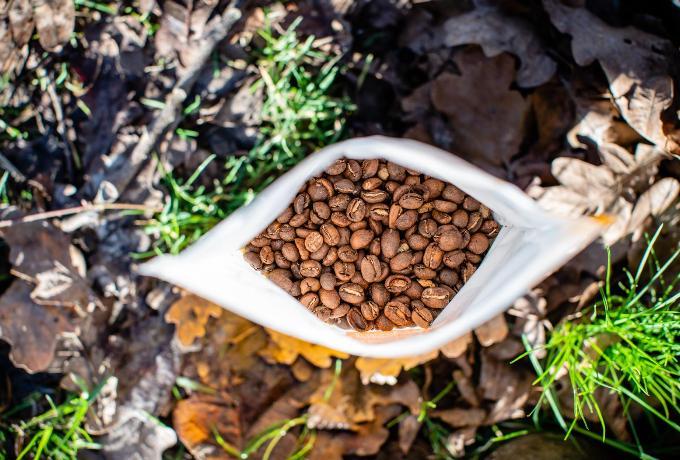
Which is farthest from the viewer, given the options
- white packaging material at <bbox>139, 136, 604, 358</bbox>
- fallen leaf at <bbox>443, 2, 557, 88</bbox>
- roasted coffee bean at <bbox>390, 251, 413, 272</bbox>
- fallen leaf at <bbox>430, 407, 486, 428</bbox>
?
fallen leaf at <bbox>430, 407, 486, 428</bbox>

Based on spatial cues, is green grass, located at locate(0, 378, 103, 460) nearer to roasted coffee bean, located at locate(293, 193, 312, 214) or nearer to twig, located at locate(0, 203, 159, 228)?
twig, located at locate(0, 203, 159, 228)

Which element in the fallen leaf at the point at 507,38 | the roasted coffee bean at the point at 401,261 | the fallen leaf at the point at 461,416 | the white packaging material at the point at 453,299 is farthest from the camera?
the fallen leaf at the point at 461,416

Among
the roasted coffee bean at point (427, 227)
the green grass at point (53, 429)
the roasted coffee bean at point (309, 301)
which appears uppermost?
the roasted coffee bean at point (427, 227)

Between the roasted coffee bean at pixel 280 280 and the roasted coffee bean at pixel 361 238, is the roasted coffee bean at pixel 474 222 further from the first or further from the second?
the roasted coffee bean at pixel 280 280

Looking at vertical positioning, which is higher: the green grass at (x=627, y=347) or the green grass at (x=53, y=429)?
the green grass at (x=627, y=347)

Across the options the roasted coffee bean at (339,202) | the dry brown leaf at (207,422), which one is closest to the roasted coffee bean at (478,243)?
the roasted coffee bean at (339,202)

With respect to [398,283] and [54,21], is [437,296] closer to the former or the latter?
[398,283]

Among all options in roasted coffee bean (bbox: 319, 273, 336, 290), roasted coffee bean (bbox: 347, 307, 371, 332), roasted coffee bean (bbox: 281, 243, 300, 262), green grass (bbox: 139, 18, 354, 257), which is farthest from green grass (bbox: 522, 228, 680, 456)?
green grass (bbox: 139, 18, 354, 257)
